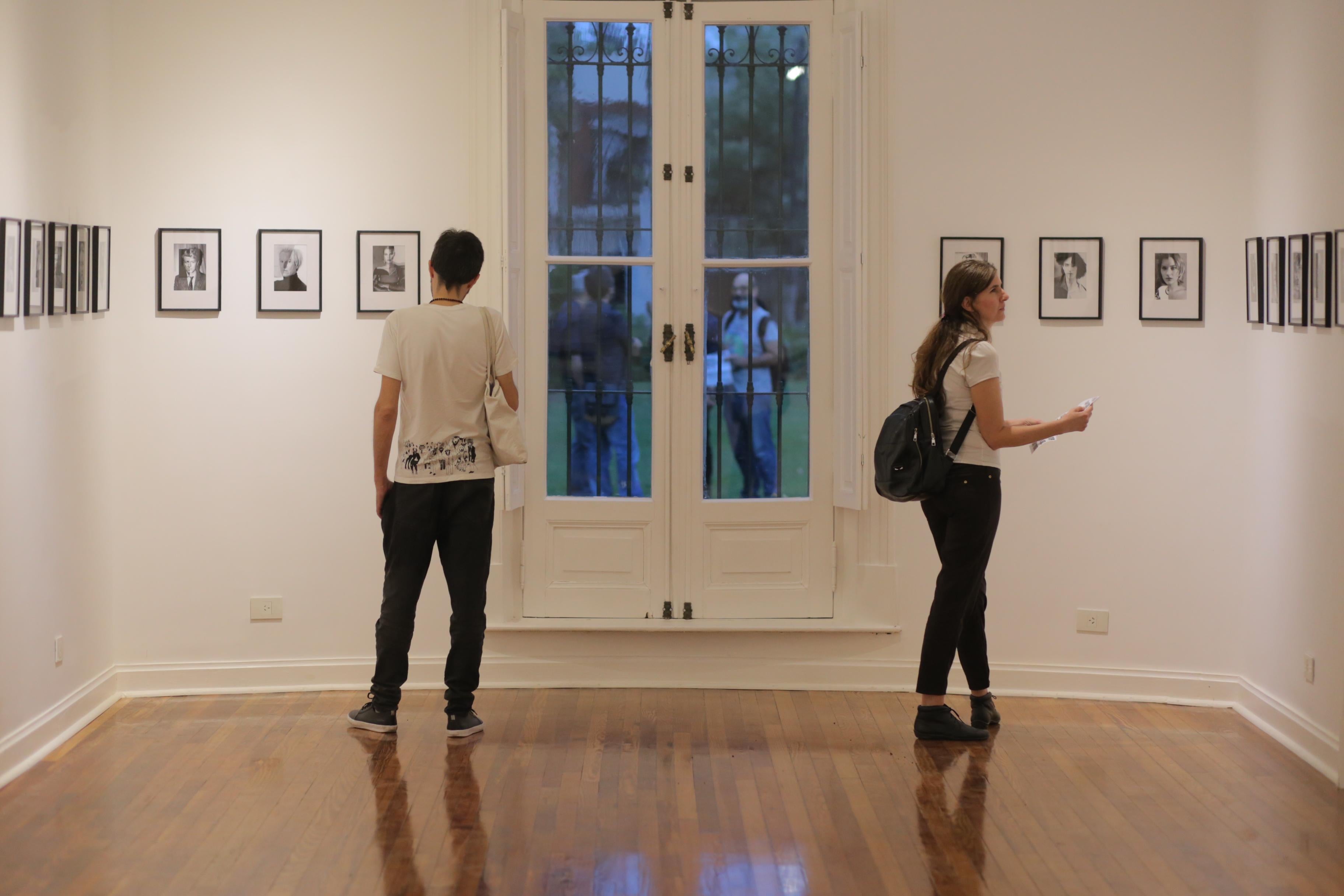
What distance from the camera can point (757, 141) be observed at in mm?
5246

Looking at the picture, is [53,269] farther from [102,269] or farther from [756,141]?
[756,141]

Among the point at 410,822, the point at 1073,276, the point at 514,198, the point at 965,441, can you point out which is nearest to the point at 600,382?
the point at 514,198

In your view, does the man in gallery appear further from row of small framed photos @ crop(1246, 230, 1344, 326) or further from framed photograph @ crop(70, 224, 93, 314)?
row of small framed photos @ crop(1246, 230, 1344, 326)

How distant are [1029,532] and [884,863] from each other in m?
2.17

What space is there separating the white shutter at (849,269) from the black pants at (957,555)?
78cm

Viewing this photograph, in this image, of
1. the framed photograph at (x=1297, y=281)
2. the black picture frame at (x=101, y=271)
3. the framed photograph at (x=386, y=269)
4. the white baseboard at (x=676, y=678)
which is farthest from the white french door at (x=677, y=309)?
the framed photograph at (x=1297, y=281)

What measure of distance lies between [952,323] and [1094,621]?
5.28 ft

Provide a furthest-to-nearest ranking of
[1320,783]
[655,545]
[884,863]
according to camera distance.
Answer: [655,545] < [1320,783] < [884,863]

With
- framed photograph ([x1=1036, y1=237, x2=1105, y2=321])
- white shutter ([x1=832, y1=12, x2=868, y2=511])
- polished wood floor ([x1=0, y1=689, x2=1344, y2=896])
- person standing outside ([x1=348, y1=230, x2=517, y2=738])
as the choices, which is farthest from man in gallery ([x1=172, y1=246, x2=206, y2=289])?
framed photograph ([x1=1036, y1=237, x2=1105, y2=321])

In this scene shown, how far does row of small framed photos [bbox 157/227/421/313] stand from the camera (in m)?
5.05

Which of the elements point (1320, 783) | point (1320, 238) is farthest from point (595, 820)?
point (1320, 238)

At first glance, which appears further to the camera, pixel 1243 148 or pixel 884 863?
pixel 1243 148

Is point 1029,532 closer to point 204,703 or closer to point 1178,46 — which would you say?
point 1178,46

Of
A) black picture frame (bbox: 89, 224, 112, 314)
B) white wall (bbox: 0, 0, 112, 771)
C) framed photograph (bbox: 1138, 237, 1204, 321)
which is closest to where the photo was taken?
white wall (bbox: 0, 0, 112, 771)
